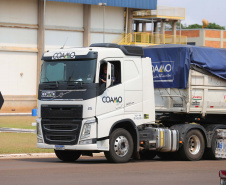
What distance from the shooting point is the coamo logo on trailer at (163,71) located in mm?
20906

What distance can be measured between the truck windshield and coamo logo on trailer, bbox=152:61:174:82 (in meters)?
3.45

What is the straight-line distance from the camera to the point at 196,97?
816 inches

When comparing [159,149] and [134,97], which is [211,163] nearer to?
[159,149]

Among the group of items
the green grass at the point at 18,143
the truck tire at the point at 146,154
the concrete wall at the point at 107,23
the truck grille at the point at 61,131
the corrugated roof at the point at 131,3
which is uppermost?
the corrugated roof at the point at 131,3

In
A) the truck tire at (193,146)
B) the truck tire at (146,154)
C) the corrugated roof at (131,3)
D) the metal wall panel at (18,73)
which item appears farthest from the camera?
the corrugated roof at (131,3)

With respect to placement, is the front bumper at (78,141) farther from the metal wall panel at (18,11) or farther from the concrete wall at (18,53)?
the metal wall panel at (18,11)

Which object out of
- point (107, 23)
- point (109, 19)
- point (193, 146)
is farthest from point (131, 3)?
point (193, 146)

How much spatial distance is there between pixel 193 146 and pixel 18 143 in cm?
726

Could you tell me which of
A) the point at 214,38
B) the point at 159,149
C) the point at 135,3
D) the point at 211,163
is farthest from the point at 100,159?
the point at 214,38

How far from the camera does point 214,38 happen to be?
96562 millimetres

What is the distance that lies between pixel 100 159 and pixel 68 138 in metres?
2.55

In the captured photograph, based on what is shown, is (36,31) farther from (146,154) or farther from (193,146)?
(193,146)

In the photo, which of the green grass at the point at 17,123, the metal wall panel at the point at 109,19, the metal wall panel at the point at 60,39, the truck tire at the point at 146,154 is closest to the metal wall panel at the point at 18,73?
the metal wall panel at the point at 60,39

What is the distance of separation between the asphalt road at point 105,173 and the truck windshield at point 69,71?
236 cm
